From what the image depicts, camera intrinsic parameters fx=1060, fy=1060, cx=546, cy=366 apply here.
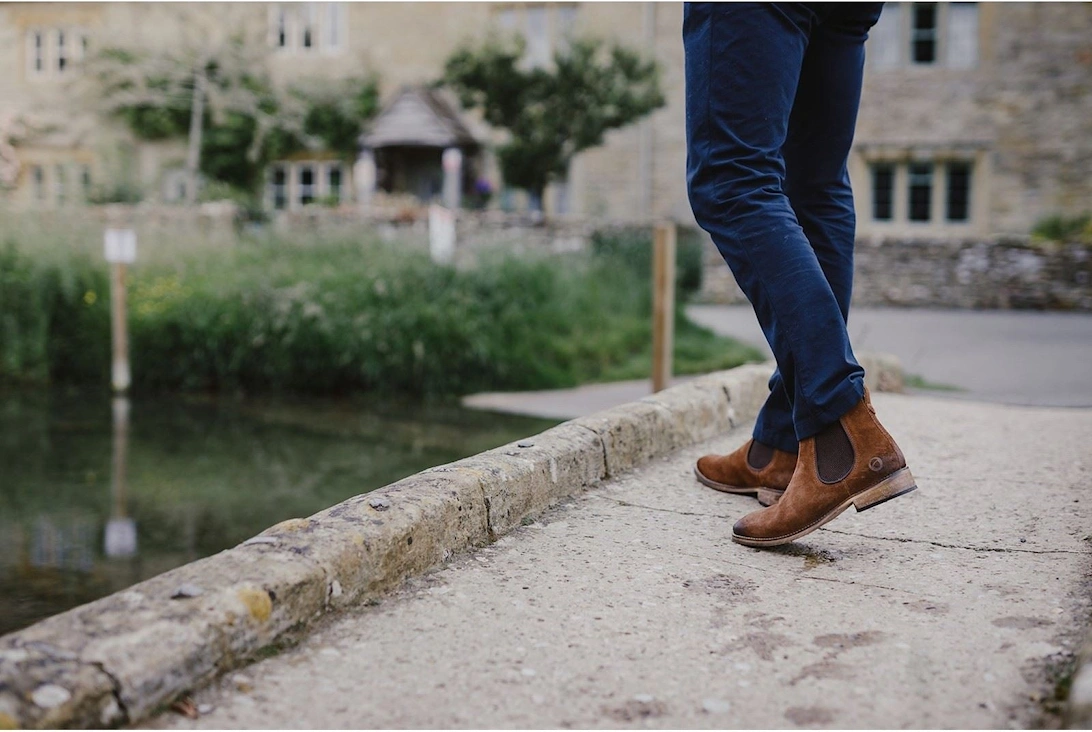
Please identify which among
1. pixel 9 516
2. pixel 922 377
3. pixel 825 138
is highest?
pixel 825 138

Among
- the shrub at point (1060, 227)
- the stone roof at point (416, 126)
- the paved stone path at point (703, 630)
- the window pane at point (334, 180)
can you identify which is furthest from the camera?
the window pane at point (334, 180)

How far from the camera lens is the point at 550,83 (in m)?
15.7

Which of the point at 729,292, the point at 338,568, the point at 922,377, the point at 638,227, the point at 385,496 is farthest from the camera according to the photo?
the point at 638,227

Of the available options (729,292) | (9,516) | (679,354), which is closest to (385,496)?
(9,516)

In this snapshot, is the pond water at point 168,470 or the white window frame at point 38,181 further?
the white window frame at point 38,181

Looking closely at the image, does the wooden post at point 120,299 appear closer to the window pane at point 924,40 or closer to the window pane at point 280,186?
the window pane at point 280,186

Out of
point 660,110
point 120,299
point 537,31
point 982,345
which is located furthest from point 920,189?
point 120,299

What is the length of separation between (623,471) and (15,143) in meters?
20.4

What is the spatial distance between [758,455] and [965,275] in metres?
11.3

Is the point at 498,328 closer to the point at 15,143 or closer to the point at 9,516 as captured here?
the point at 9,516

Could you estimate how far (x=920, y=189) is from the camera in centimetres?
1692

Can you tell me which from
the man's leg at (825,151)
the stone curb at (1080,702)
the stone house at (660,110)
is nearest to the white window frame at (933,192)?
the stone house at (660,110)

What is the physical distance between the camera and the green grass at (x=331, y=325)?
335 inches

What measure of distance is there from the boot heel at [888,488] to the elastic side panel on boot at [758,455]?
1.47 feet
